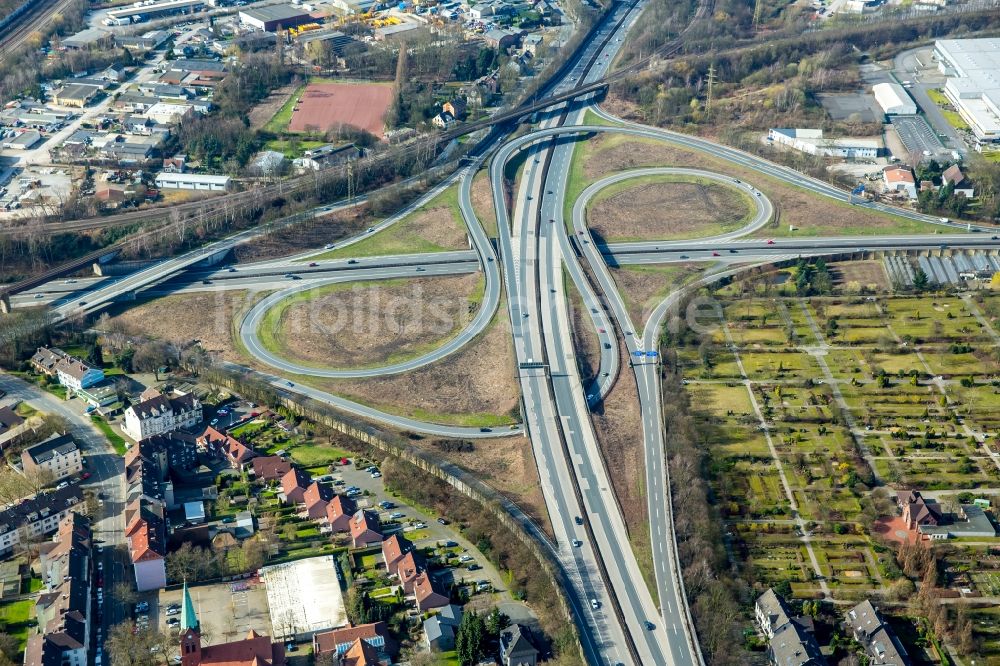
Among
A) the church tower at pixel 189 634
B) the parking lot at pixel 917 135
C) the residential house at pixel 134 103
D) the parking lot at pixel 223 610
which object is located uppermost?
the residential house at pixel 134 103

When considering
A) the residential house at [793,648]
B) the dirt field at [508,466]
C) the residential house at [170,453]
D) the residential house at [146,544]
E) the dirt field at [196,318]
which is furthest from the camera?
the dirt field at [196,318]

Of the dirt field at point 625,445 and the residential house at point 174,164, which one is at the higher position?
the residential house at point 174,164

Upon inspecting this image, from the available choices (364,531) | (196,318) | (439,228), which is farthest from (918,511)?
(196,318)

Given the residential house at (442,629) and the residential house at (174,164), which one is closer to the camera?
the residential house at (442,629)

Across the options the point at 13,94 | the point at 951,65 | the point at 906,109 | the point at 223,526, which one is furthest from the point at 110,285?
the point at 951,65

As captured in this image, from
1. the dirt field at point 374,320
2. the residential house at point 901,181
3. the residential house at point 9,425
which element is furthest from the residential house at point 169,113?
the residential house at point 901,181

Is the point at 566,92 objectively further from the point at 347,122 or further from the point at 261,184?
the point at 261,184

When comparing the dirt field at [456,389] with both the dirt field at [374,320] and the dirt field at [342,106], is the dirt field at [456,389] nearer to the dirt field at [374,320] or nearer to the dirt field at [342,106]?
the dirt field at [374,320]

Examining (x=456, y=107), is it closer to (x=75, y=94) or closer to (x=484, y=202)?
(x=484, y=202)
